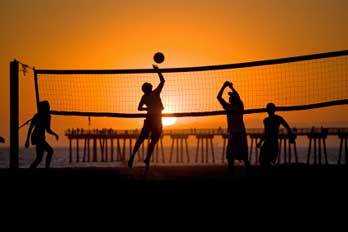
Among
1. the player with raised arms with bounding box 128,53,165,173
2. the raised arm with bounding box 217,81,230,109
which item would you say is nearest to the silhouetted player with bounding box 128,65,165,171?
the player with raised arms with bounding box 128,53,165,173

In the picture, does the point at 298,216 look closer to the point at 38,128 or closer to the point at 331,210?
the point at 331,210

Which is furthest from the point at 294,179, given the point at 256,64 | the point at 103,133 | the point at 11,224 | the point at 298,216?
the point at 103,133

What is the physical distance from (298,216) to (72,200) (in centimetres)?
282

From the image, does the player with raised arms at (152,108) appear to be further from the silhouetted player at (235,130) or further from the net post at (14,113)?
the net post at (14,113)

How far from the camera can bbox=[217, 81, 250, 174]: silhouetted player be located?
13305mm

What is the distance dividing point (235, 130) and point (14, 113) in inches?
171

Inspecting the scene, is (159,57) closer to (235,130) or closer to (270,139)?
(235,130)

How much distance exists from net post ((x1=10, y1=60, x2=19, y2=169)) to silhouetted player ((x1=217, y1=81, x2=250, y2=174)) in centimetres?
393

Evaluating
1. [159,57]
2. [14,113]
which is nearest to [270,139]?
[159,57]

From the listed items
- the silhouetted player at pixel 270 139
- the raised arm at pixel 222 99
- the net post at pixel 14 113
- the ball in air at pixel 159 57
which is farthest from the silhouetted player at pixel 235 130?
the net post at pixel 14 113

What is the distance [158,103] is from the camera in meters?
12.4

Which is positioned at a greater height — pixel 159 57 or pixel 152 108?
pixel 159 57

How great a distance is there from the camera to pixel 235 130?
13836 mm

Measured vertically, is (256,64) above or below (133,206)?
above
